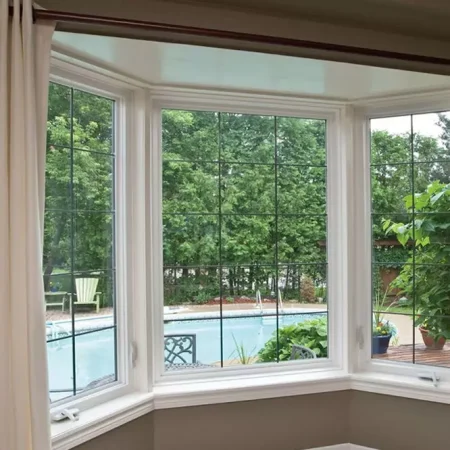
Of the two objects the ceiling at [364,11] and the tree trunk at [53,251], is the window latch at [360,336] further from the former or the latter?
the tree trunk at [53,251]

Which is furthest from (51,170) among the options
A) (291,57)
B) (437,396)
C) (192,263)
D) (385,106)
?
(437,396)

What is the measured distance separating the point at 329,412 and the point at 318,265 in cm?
79

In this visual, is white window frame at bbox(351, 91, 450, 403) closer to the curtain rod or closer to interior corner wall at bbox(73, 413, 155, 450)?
the curtain rod

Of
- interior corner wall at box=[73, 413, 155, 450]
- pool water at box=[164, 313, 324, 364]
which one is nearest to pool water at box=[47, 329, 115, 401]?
interior corner wall at box=[73, 413, 155, 450]

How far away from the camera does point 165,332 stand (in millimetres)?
2490

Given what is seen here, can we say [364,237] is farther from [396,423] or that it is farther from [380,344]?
[396,423]

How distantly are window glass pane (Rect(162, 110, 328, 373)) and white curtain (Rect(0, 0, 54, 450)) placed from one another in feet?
3.15

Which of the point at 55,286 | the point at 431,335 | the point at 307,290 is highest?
the point at 55,286

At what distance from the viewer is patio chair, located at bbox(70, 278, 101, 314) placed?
214cm

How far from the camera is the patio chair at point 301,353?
2713mm

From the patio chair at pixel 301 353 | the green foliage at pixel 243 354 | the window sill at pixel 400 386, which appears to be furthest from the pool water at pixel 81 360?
the window sill at pixel 400 386

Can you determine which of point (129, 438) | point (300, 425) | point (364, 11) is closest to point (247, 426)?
point (300, 425)

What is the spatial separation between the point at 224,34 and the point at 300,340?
1.66 metres

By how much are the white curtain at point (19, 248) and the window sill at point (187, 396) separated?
38 centimetres
